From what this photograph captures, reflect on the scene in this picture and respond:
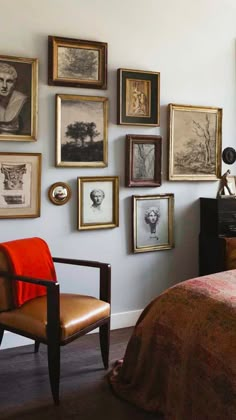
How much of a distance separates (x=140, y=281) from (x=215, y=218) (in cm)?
79

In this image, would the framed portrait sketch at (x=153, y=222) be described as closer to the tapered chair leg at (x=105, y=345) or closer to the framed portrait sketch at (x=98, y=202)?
the framed portrait sketch at (x=98, y=202)

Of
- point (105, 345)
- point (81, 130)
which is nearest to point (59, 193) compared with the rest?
point (81, 130)

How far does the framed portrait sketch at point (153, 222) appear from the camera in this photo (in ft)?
12.2

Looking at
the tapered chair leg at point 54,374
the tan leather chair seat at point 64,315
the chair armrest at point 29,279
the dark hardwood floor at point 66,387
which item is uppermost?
the chair armrest at point 29,279

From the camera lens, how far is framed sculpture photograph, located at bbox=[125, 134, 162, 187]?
3.63 m

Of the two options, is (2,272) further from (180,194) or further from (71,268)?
(180,194)

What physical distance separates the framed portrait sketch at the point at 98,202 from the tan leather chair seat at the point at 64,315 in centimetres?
76

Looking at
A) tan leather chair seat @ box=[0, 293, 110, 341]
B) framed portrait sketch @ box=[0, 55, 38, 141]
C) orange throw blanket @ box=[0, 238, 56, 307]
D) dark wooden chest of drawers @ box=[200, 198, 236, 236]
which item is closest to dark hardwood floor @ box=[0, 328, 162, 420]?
tan leather chair seat @ box=[0, 293, 110, 341]

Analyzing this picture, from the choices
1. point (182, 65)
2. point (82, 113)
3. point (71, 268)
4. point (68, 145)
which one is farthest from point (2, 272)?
point (182, 65)

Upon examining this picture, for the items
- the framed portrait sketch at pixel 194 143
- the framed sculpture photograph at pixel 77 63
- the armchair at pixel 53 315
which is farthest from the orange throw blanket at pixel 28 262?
the framed portrait sketch at pixel 194 143

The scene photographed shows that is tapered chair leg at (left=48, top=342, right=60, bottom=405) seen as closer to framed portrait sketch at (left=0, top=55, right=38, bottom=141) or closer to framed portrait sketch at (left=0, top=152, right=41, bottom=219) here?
framed portrait sketch at (left=0, top=152, right=41, bottom=219)

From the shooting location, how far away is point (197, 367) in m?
2.09

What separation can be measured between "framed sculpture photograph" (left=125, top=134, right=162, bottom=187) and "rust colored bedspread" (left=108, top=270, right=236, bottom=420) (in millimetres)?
1249

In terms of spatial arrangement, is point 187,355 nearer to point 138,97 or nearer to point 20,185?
point 20,185
